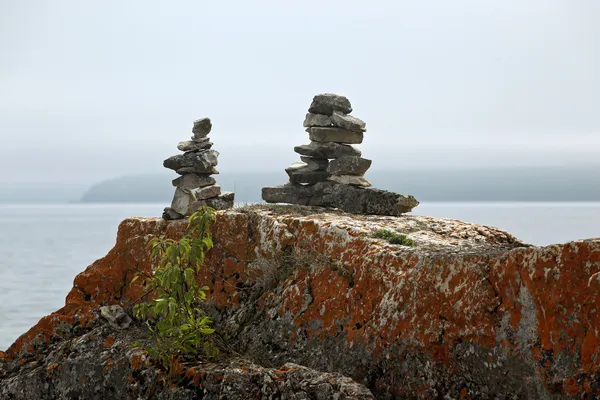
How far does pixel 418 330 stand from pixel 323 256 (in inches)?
100

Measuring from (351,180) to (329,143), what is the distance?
1039 millimetres

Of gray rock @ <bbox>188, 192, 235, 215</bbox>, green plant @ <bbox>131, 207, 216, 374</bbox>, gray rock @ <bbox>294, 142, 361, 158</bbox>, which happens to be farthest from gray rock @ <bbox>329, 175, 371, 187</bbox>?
green plant @ <bbox>131, 207, 216, 374</bbox>

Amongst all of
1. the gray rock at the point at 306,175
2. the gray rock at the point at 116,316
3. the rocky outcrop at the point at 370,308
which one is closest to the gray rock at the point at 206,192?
the rocky outcrop at the point at 370,308

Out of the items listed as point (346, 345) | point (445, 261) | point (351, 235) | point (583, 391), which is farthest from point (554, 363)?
point (351, 235)

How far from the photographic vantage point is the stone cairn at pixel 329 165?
15.6 metres

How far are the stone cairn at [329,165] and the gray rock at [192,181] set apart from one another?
1.38 meters

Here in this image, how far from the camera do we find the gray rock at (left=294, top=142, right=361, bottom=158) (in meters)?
16.3

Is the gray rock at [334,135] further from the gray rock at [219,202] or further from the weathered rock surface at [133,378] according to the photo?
the weathered rock surface at [133,378]

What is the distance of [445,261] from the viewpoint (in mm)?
11047

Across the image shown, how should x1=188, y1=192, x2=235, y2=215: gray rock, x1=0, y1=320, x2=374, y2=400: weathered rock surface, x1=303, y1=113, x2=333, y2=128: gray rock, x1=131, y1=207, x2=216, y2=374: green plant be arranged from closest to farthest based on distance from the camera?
1. x1=0, y1=320, x2=374, y2=400: weathered rock surface
2. x1=131, y1=207, x2=216, y2=374: green plant
3. x1=188, y1=192, x2=235, y2=215: gray rock
4. x1=303, y1=113, x2=333, y2=128: gray rock

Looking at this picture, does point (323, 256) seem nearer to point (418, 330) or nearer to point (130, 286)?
point (418, 330)

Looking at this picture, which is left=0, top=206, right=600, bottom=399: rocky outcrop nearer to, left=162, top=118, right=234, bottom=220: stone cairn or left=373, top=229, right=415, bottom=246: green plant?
left=373, top=229, right=415, bottom=246: green plant

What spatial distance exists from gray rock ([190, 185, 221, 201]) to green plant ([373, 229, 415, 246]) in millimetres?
4231

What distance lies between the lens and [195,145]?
1586 centimetres
